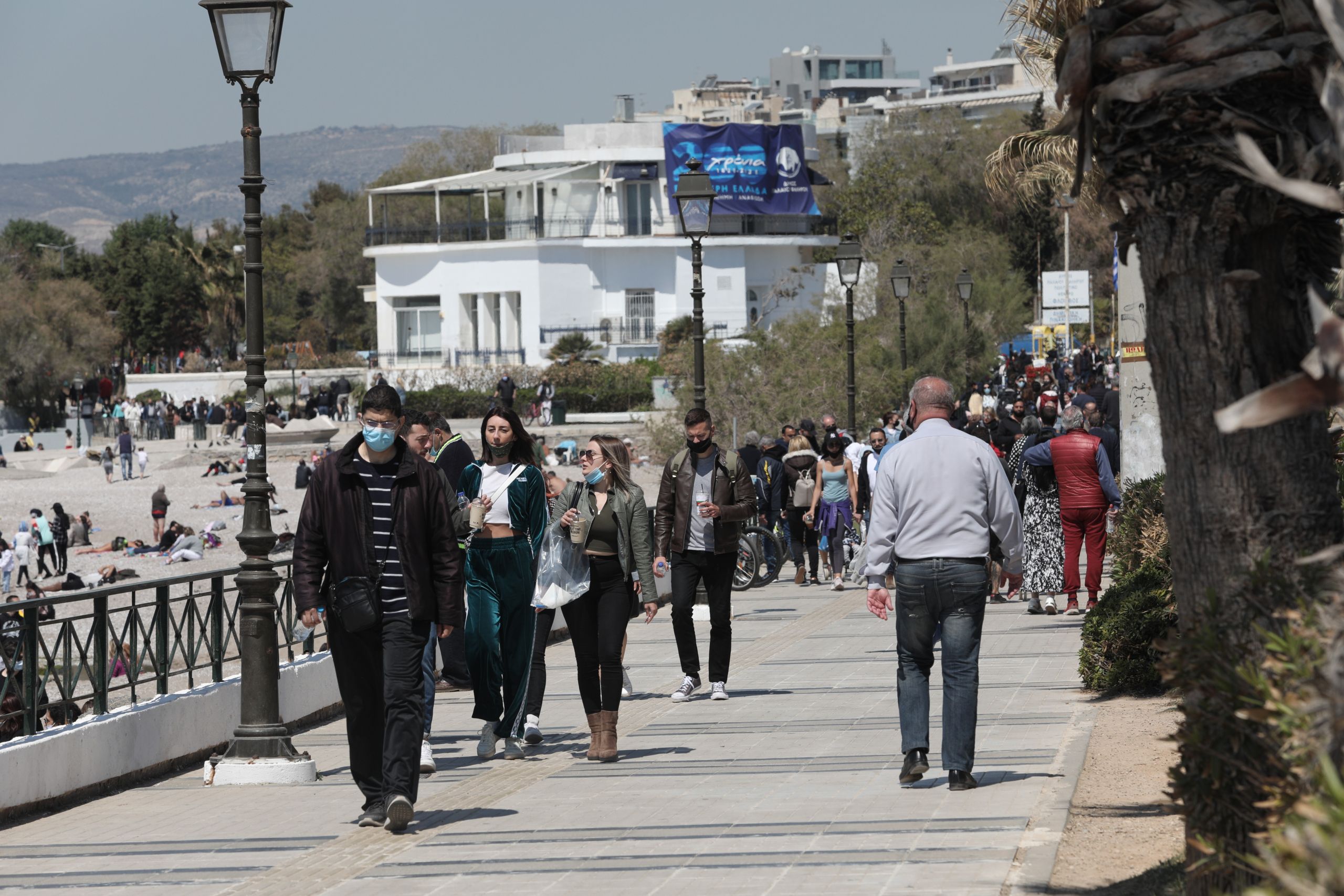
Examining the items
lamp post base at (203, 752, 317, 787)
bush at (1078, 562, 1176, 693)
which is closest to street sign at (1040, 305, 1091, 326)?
bush at (1078, 562, 1176, 693)

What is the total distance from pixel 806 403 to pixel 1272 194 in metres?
32.7

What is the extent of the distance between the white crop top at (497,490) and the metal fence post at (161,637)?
6.65ft

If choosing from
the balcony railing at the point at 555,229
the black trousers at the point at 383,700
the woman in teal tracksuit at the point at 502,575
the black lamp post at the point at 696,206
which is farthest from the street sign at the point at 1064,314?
the black trousers at the point at 383,700

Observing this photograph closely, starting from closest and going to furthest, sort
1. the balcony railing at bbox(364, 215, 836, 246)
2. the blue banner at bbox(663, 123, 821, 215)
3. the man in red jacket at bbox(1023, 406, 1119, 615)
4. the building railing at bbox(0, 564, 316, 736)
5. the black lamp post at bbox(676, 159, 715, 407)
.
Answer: the building railing at bbox(0, 564, 316, 736)
the man in red jacket at bbox(1023, 406, 1119, 615)
the black lamp post at bbox(676, 159, 715, 407)
the blue banner at bbox(663, 123, 821, 215)
the balcony railing at bbox(364, 215, 836, 246)

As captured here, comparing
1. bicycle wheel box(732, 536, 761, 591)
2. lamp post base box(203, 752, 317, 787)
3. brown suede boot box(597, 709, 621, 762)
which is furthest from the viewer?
bicycle wheel box(732, 536, 761, 591)

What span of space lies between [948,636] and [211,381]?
7014 cm

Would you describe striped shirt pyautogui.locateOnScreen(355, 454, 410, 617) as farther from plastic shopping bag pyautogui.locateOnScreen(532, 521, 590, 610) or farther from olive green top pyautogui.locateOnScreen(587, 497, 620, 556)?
olive green top pyautogui.locateOnScreen(587, 497, 620, 556)

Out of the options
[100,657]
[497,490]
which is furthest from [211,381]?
[497,490]

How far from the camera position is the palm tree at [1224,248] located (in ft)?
14.9

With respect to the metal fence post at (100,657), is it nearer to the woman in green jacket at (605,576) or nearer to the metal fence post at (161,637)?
the metal fence post at (161,637)

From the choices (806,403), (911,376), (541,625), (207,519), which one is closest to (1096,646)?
(541,625)

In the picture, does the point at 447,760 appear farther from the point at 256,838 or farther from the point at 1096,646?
the point at 1096,646

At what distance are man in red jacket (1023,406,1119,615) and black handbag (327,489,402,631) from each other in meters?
8.28

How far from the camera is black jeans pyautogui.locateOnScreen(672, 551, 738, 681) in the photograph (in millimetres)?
11266
